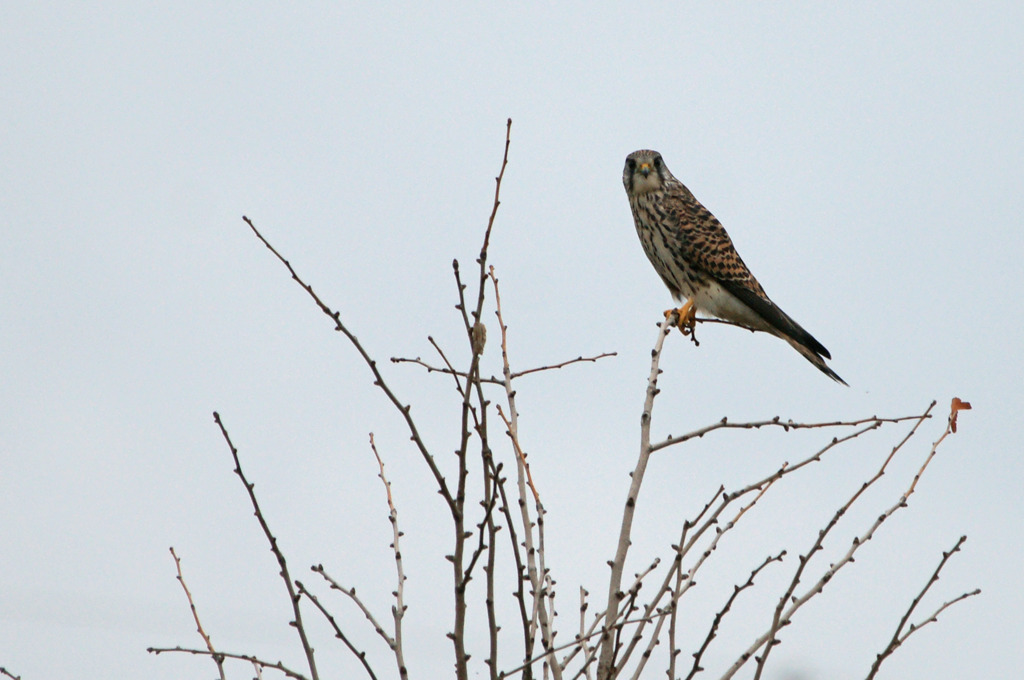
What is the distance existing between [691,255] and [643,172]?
687 mm

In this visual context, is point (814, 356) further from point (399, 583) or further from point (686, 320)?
point (399, 583)

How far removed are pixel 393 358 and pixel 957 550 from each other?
1.61m

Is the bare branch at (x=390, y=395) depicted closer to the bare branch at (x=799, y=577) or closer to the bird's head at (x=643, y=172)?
the bare branch at (x=799, y=577)

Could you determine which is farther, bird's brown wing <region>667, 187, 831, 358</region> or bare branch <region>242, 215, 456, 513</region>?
bird's brown wing <region>667, 187, 831, 358</region>

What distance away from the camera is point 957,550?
2514 millimetres

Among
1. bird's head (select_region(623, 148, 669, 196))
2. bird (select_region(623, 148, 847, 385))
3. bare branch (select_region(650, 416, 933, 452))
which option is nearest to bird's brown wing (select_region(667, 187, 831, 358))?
bird (select_region(623, 148, 847, 385))

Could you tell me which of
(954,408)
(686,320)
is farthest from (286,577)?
(686,320)

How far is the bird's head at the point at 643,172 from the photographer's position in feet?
21.7

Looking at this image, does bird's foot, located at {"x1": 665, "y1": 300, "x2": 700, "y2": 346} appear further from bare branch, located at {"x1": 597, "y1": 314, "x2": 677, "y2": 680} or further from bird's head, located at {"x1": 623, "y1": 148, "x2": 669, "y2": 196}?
bare branch, located at {"x1": 597, "y1": 314, "x2": 677, "y2": 680}

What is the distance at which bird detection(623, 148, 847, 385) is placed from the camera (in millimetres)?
6133

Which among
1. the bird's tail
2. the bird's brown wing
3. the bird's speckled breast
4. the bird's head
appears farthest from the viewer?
the bird's head

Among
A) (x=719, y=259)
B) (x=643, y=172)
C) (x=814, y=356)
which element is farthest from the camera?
(x=643, y=172)

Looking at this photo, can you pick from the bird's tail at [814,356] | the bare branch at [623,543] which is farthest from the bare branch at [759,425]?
the bird's tail at [814,356]

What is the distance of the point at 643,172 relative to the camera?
6609 mm
